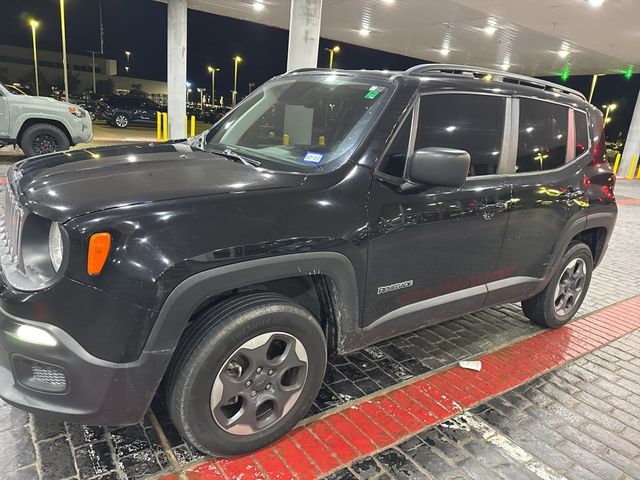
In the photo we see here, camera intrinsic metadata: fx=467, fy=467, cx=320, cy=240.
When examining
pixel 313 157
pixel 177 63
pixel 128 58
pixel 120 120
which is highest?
pixel 128 58

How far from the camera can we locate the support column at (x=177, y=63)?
1631cm

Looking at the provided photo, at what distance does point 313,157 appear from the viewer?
2.57m

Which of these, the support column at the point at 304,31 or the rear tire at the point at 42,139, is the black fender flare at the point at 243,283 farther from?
the rear tire at the point at 42,139

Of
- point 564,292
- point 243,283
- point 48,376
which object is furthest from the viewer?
point 564,292

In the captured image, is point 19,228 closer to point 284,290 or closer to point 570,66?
point 284,290

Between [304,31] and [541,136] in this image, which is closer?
[541,136]

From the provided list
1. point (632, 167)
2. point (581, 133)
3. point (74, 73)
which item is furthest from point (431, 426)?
point (74, 73)

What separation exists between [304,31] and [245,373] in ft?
29.2

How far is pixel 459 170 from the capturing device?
2410mm

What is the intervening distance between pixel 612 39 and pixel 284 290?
763 inches

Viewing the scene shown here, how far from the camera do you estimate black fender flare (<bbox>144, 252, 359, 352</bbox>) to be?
73.8 inches

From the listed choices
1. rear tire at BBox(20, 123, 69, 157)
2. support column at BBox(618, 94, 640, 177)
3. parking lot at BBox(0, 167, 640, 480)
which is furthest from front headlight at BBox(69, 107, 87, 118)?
support column at BBox(618, 94, 640, 177)

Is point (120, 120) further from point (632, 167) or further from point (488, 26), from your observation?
point (632, 167)

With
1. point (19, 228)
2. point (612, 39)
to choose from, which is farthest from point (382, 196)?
point (612, 39)
